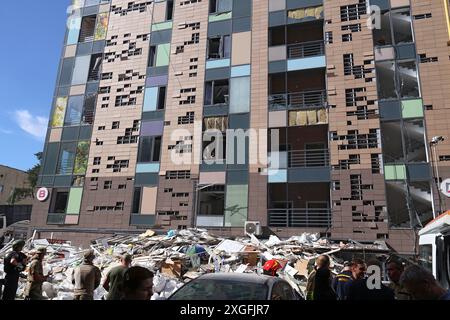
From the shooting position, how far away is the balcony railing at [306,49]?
23109 millimetres

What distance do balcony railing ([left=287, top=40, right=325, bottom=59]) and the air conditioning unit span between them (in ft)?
35.2

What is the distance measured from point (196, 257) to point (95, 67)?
61.0 feet

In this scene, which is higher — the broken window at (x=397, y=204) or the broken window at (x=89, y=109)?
the broken window at (x=89, y=109)

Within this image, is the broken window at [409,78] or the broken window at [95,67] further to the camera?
the broken window at [95,67]

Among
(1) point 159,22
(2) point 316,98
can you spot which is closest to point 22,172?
(1) point 159,22

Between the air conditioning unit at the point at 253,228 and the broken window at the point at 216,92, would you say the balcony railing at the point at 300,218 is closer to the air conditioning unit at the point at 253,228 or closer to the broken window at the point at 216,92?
the air conditioning unit at the point at 253,228

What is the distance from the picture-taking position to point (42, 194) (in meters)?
25.6

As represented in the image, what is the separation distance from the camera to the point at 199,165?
2302 centimetres

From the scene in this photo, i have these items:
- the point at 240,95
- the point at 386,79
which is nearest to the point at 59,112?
the point at 240,95

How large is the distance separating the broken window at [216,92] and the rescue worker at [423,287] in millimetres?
20842

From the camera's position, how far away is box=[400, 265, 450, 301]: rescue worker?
3.69 metres

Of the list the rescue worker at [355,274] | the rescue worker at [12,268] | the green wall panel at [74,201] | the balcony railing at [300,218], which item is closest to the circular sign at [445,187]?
the balcony railing at [300,218]

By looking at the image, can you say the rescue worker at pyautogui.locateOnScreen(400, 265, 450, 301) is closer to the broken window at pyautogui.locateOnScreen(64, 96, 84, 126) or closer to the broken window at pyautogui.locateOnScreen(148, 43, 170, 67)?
the broken window at pyautogui.locateOnScreen(148, 43, 170, 67)

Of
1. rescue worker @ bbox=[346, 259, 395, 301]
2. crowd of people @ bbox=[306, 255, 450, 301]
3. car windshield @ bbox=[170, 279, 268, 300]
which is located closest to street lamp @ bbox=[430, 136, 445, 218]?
crowd of people @ bbox=[306, 255, 450, 301]
